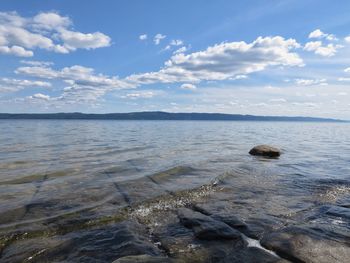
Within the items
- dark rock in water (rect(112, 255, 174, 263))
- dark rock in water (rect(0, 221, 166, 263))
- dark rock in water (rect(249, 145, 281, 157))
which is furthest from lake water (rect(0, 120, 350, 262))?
dark rock in water (rect(249, 145, 281, 157))

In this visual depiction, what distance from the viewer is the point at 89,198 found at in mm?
11016

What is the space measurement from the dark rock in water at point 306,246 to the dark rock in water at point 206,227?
829 mm

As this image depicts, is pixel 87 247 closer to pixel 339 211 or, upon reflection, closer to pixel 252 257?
pixel 252 257

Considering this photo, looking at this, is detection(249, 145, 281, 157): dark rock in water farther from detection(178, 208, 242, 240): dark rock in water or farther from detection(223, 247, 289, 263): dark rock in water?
detection(223, 247, 289, 263): dark rock in water

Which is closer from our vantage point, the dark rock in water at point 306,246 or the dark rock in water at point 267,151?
the dark rock in water at point 306,246

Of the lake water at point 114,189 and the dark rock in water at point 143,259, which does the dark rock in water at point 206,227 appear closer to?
the lake water at point 114,189

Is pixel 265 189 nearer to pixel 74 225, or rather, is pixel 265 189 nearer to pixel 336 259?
pixel 336 259

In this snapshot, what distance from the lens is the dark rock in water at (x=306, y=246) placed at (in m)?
6.00

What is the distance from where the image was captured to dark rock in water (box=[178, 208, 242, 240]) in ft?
23.7

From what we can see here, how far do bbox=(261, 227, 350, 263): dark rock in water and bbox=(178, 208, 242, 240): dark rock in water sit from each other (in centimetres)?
83

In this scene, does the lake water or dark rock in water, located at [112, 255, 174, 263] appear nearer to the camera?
dark rock in water, located at [112, 255, 174, 263]

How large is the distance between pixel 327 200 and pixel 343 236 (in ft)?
12.9

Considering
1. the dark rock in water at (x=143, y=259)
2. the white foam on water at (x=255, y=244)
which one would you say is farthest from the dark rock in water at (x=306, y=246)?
the dark rock in water at (x=143, y=259)

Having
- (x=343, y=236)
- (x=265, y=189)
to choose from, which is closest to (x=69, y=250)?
(x=343, y=236)
